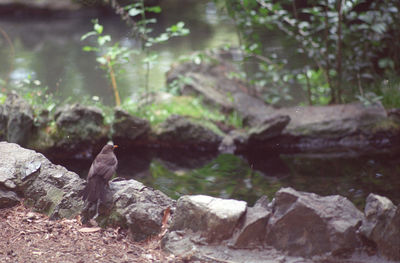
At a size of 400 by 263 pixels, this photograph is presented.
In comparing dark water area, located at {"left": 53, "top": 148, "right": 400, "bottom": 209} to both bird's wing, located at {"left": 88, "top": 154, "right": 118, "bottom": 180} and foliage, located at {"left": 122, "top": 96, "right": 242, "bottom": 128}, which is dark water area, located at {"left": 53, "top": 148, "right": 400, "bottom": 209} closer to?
foliage, located at {"left": 122, "top": 96, "right": 242, "bottom": 128}

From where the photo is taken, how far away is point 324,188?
Result: 14.9 ft

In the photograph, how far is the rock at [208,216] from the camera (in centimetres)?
290

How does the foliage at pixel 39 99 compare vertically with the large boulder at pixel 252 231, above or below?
below

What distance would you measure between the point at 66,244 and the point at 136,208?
51 centimetres

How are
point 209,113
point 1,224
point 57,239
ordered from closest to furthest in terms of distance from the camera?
1. point 57,239
2. point 1,224
3. point 209,113

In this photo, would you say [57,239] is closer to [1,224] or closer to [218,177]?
[1,224]

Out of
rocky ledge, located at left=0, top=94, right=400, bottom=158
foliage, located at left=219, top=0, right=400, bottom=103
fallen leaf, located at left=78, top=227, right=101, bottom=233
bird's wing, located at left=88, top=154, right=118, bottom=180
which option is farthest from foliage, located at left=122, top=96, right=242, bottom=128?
fallen leaf, located at left=78, top=227, right=101, bottom=233

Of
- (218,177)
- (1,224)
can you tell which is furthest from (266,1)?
(1,224)

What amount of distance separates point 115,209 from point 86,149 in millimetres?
2738

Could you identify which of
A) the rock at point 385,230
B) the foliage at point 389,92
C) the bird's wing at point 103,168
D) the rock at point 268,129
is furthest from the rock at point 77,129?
Answer: the foliage at point 389,92

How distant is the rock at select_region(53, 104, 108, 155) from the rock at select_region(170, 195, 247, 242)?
3029 millimetres

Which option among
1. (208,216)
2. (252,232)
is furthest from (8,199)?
(252,232)

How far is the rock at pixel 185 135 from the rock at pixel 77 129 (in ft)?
2.82

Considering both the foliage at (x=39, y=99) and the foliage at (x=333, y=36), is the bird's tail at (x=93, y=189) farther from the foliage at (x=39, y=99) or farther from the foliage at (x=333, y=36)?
the foliage at (x=333, y=36)
